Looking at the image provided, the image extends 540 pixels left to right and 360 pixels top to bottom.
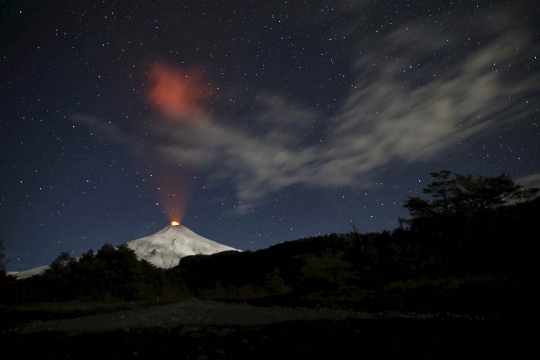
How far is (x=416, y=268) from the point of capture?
30.3 m

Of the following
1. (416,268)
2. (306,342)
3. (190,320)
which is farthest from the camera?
(416,268)

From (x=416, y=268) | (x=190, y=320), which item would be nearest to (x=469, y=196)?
(x=416, y=268)

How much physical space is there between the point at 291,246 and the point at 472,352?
64.4 m

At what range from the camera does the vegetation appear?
18156mm

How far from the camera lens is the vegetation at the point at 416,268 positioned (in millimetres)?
18156

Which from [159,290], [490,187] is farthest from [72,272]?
[490,187]

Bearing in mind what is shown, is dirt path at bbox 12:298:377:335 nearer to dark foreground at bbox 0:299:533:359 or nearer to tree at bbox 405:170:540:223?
dark foreground at bbox 0:299:533:359

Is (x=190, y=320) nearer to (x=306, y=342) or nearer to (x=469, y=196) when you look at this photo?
(x=306, y=342)

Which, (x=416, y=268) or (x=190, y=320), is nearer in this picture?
(x=190, y=320)

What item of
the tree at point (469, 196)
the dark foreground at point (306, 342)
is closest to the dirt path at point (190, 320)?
the dark foreground at point (306, 342)

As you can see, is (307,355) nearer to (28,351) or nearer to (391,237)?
(28,351)

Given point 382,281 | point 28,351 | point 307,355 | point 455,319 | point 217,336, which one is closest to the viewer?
point 307,355

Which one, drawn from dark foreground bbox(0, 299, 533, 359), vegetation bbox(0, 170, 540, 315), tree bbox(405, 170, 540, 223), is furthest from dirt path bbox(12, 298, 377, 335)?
tree bbox(405, 170, 540, 223)

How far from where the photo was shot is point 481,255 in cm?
2748
